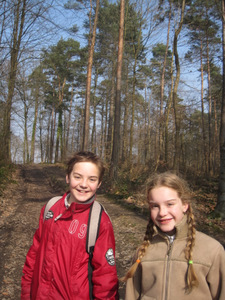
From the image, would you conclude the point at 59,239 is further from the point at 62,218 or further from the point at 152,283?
the point at 152,283

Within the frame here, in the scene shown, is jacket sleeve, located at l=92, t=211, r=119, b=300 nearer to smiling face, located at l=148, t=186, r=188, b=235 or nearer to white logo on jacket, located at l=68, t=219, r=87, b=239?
white logo on jacket, located at l=68, t=219, r=87, b=239

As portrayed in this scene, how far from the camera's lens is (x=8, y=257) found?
4707 millimetres

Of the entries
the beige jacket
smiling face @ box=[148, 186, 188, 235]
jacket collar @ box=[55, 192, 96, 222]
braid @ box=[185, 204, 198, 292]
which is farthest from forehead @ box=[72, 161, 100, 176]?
braid @ box=[185, 204, 198, 292]

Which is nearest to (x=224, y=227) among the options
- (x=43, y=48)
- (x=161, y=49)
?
(x=43, y=48)

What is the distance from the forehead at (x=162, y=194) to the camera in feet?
5.95

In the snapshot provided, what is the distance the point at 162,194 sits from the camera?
1.83m

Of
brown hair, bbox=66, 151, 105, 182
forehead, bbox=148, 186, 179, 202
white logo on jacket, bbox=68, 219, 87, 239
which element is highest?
brown hair, bbox=66, 151, 105, 182

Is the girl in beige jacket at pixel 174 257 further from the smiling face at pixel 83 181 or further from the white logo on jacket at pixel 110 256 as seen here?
the smiling face at pixel 83 181

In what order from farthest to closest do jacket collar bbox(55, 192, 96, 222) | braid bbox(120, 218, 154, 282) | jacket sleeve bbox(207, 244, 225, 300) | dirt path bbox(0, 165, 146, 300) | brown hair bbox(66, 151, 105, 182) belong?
dirt path bbox(0, 165, 146, 300), brown hair bbox(66, 151, 105, 182), jacket collar bbox(55, 192, 96, 222), braid bbox(120, 218, 154, 282), jacket sleeve bbox(207, 244, 225, 300)

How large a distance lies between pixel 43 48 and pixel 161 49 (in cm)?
2002

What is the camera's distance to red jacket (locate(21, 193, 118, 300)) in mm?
1804

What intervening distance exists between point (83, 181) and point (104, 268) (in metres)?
0.70

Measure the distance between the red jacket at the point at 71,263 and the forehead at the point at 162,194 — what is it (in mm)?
442

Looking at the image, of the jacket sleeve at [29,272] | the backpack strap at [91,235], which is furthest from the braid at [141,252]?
the jacket sleeve at [29,272]
